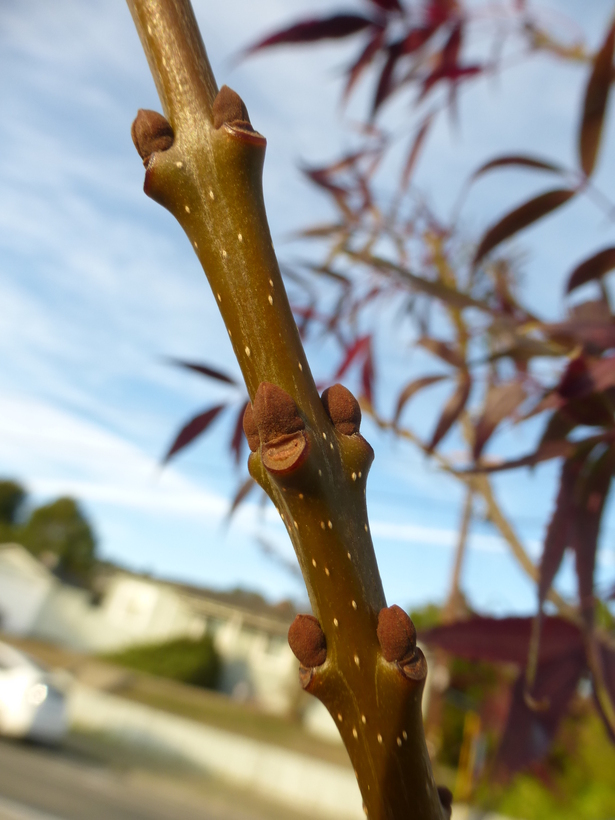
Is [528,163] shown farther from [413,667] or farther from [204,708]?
[204,708]

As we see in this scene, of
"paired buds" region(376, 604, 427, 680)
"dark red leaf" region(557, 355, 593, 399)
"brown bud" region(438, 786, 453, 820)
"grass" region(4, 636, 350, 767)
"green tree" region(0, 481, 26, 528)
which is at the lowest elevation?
"grass" region(4, 636, 350, 767)

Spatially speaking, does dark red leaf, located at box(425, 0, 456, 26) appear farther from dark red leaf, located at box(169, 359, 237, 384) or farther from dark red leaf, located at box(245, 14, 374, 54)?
dark red leaf, located at box(169, 359, 237, 384)

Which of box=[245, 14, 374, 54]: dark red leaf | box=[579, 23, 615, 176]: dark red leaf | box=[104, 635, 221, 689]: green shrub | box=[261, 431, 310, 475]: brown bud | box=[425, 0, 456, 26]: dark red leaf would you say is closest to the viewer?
box=[261, 431, 310, 475]: brown bud

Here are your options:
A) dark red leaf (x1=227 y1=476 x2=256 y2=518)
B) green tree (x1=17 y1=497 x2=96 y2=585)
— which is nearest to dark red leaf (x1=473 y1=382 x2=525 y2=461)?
dark red leaf (x1=227 y1=476 x2=256 y2=518)

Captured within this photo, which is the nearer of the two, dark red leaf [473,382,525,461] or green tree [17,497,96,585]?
dark red leaf [473,382,525,461]

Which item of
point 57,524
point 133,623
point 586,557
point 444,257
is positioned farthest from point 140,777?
point 57,524

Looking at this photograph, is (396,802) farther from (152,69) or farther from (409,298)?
(409,298)
